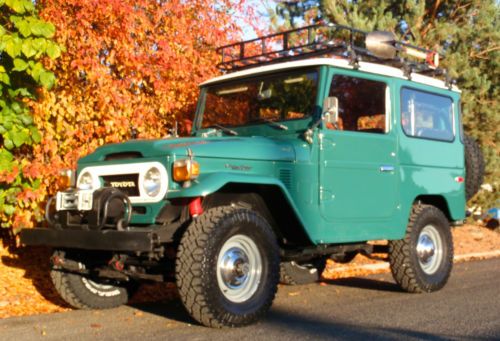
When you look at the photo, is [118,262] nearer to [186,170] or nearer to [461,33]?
[186,170]

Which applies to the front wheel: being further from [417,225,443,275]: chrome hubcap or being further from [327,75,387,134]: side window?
[417,225,443,275]: chrome hubcap

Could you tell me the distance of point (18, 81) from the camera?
715 cm

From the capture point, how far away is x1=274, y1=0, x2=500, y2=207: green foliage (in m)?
14.5

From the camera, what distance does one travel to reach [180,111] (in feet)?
28.8

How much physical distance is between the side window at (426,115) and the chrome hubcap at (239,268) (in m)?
2.62

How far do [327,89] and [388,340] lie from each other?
258cm

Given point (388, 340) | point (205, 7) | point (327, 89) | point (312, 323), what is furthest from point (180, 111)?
point (388, 340)

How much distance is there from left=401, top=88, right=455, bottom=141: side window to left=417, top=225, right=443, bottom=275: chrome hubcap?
1092 millimetres

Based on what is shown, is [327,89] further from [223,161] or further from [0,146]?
[0,146]

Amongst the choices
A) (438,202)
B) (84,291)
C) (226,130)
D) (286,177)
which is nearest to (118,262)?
(84,291)

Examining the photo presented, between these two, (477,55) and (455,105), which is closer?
(455,105)

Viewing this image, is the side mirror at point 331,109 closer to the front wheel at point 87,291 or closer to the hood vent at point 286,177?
the hood vent at point 286,177

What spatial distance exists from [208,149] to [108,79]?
263 centimetres

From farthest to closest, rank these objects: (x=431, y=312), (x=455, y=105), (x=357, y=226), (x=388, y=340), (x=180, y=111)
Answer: (x=180, y=111)
(x=455, y=105)
(x=357, y=226)
(x=431, y=312)
(x=388, y=340)
